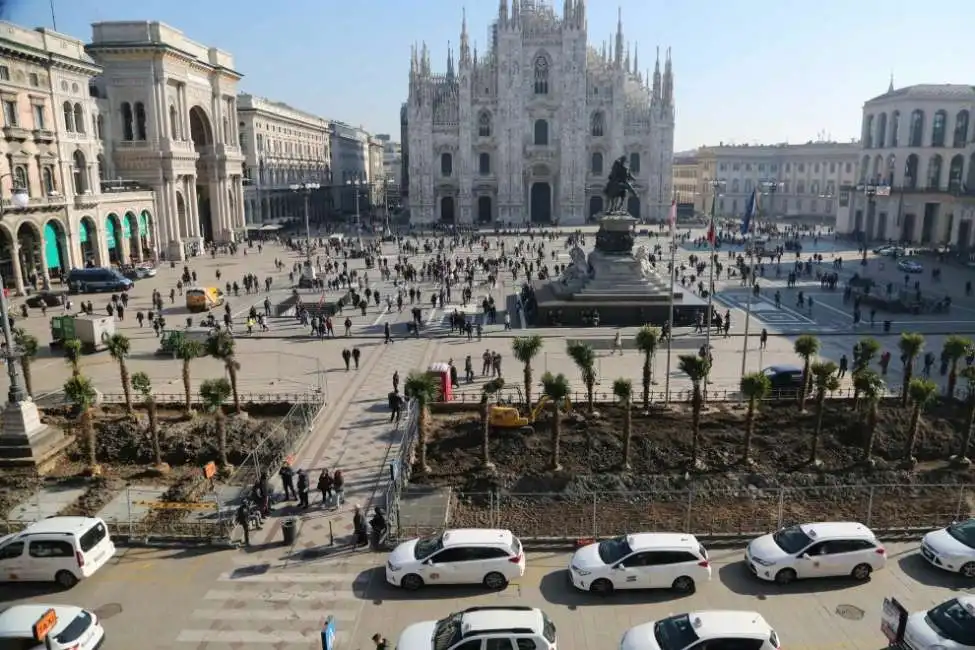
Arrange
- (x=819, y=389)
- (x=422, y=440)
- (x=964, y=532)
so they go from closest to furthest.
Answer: (x=964, y=532), (x=422, y=440), (x=819, y=389)

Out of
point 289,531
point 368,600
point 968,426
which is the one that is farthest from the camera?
point 968,426

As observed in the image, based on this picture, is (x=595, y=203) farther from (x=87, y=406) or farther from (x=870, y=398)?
(x=87, y=406)

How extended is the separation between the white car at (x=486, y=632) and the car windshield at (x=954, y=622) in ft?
20.2

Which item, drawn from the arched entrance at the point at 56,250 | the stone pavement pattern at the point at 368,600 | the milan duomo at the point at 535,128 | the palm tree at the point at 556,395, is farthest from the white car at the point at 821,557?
the milan duomo at the point at 535,128

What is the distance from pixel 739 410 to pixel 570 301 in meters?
16.0

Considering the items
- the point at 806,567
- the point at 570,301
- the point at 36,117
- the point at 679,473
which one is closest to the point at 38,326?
the point at 36,117

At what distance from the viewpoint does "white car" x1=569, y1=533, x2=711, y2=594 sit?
13688mm

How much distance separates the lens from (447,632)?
38.2 ft

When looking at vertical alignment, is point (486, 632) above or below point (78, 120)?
below

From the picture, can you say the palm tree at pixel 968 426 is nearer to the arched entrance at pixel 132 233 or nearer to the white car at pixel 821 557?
the white car at pixel 821 557

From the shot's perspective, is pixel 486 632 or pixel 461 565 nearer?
pixel 486 632

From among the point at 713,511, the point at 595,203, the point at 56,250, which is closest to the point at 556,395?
the point at 713,511

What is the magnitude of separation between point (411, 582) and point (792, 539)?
752cm

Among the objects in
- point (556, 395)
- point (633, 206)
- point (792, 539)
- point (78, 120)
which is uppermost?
point (78, 120)
